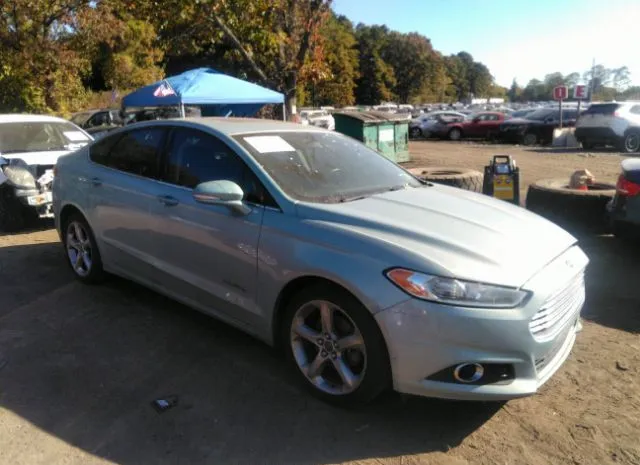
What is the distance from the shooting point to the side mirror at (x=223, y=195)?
11.4ft

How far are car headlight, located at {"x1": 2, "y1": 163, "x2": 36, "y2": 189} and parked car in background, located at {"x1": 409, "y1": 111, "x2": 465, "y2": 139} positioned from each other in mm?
24336

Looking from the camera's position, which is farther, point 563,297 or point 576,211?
point 576,211

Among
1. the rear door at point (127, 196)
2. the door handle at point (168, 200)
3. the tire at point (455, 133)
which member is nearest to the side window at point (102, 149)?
the rear door at point (127, 196)

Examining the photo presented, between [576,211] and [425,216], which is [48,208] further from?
[576,211]

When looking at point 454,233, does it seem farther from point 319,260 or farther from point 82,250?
point 82,250

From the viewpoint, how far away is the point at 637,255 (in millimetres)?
6109

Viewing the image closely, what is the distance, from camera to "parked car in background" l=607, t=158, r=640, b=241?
17.3 ft

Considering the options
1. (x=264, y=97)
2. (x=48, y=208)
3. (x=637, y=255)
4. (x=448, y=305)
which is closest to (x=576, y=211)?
(x=637, y=255)

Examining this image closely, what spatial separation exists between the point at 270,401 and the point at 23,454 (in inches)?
50.6

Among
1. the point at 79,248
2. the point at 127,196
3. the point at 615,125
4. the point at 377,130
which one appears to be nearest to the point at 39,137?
the point at 79,248

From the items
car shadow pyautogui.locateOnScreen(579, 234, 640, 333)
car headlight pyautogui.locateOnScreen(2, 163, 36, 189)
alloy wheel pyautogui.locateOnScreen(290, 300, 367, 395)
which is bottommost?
car shadow pyautogui.locateOnScreen(579, 234, 640, 333)

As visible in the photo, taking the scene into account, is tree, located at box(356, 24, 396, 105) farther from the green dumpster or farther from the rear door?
the rear door

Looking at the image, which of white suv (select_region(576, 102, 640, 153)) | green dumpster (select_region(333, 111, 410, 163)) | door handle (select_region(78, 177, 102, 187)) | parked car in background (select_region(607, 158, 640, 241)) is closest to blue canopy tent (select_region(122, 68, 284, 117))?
green dumpster (select_region(333, 111, 410, 163))

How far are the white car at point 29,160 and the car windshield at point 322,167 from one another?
440cm
